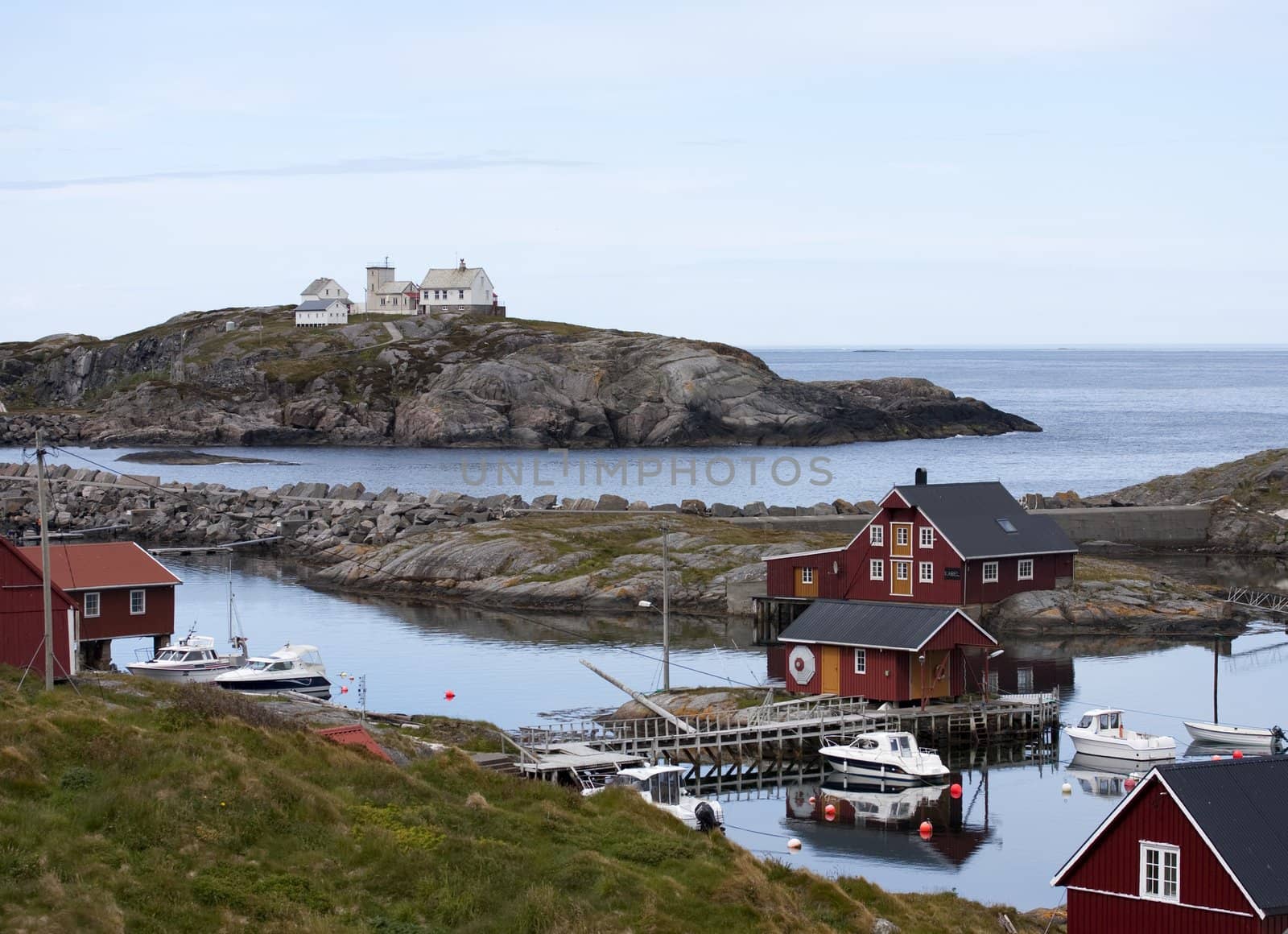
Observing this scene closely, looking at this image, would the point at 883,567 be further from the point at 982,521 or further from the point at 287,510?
the point at 287,510

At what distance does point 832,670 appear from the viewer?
173 feet

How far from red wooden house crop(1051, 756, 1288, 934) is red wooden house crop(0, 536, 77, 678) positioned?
2495 cm

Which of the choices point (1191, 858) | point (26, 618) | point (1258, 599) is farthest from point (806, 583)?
point (1191, 858)

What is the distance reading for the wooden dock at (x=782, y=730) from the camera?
47.5m

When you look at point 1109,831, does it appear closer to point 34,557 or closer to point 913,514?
point 34,557

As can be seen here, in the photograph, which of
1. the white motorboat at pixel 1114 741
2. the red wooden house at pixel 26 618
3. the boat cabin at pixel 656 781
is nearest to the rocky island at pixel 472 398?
the white motorboat at pixel 1114 741

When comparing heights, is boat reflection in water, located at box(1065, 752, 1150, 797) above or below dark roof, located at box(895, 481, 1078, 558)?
below

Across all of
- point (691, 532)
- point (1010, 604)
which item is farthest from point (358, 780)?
point (691, 532)

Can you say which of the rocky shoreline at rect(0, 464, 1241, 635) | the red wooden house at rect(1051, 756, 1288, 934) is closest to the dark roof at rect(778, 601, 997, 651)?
the rocky shoreline at rect(0, 464, 1241, 635)

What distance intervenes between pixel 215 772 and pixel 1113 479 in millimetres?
141429

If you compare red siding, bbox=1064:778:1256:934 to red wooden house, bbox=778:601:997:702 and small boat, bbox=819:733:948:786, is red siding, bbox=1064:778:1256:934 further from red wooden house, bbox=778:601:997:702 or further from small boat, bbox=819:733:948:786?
red wooden house, bbox=778:601:997:702

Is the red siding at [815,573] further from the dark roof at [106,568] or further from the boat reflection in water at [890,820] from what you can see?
the dark roof at [106,568]

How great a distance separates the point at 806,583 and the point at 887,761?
720 inches

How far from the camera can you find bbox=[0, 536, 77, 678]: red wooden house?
39438 mm
